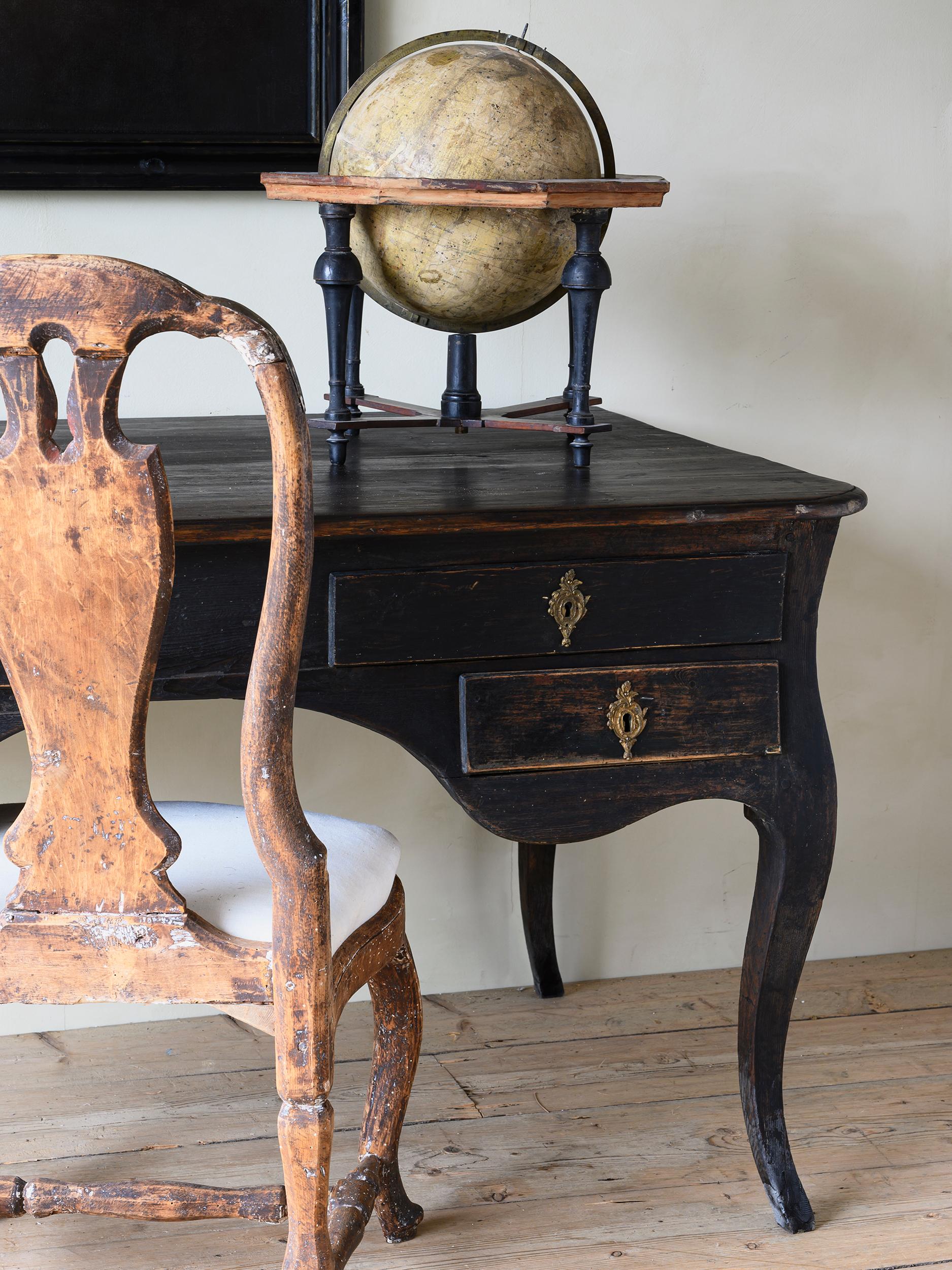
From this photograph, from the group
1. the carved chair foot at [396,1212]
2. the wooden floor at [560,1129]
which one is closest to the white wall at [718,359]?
the wooden floor at [560,1129]

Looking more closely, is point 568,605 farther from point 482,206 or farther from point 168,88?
point 168,88

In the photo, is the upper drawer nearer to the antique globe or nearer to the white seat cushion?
the white seat cushion

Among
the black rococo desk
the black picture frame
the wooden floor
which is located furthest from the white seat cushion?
the black picture frame

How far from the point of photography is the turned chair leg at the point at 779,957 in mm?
1660

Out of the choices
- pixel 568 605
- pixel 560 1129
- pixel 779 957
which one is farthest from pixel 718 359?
pixel 560 1129

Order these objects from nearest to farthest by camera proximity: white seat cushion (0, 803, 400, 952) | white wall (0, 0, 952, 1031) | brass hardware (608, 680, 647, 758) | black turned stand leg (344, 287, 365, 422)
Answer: white seat cushion (0, 803, 400, 952)
brass hardware (608, 680, 647, 758)
black turned stand leg (344, 287, 365, 422)
white wall (0, 0, 952, 1031)

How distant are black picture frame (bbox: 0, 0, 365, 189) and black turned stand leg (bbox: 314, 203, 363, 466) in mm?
456

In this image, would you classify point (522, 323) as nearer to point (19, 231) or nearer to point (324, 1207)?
point (19, 231)

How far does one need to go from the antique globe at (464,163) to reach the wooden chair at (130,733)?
65 cm

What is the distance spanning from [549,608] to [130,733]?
54 centimetres

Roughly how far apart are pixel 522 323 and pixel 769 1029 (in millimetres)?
1168

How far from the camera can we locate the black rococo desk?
4.81 feet

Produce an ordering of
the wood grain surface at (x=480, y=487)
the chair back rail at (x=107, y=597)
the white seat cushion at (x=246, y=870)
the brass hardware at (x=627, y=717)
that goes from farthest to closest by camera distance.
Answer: the brass hardware at (x=627, y=717)
the wood grain surface at (x=480, y=487)
the white seat cushion at (x=246, y=870)
the chair back rail at (x=107, y=597)

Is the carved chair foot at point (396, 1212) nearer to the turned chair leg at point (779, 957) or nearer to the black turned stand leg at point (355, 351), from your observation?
the turned chair leg at point (779, 957)
